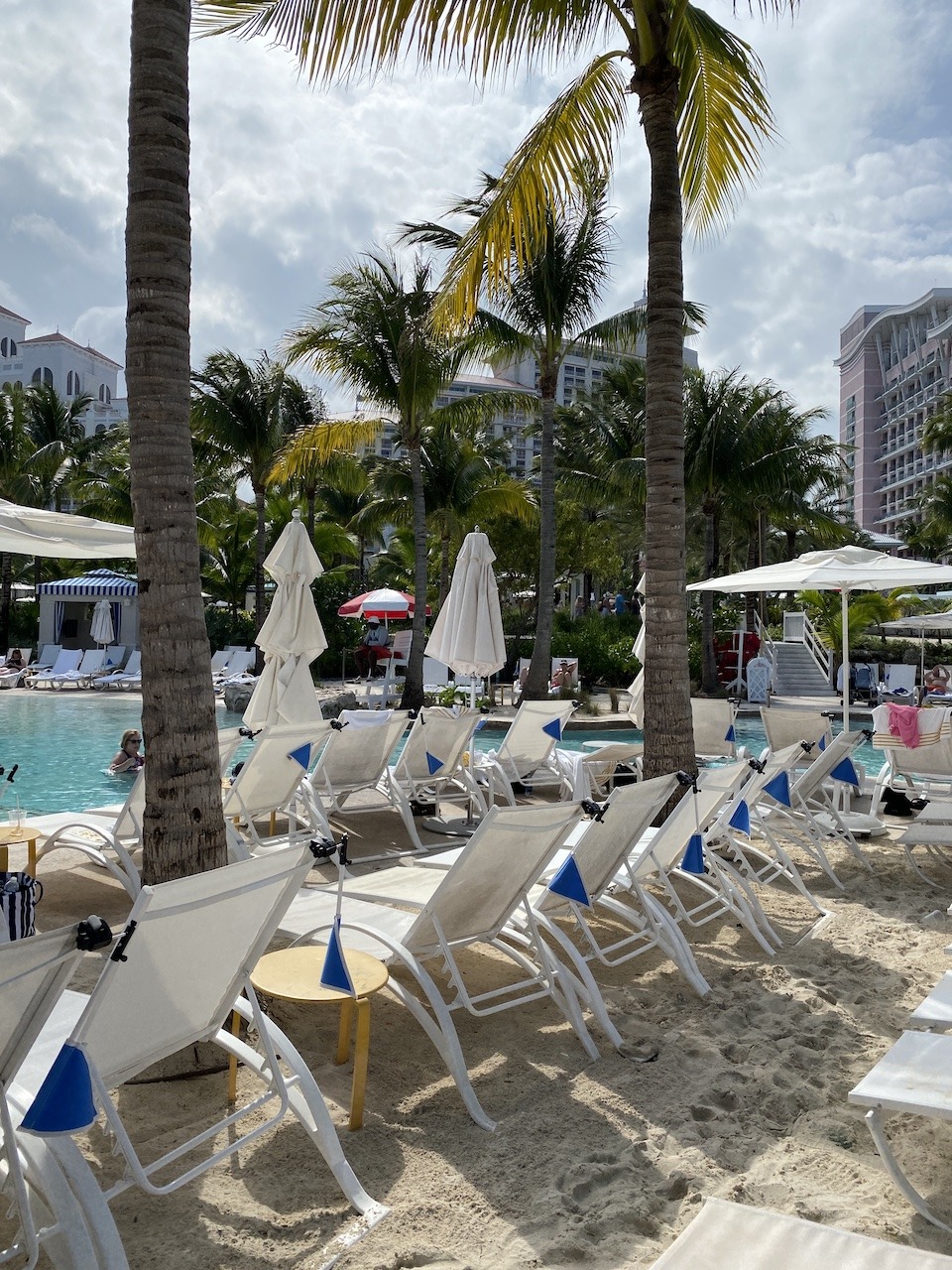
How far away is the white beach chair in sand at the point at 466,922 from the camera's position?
Answer: 3.22 meters

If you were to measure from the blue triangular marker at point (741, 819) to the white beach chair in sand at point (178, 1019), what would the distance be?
3351mm

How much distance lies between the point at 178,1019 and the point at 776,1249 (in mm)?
1517

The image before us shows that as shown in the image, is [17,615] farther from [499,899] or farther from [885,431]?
Answer: [885,431]

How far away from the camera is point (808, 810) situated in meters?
6.90

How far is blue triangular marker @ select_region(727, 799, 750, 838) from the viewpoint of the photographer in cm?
553

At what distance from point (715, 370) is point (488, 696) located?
40.1 ft

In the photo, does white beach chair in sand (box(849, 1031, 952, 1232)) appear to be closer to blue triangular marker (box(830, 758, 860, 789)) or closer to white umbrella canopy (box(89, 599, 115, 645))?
blue triangular marker (box(830, 758, 860, 789))

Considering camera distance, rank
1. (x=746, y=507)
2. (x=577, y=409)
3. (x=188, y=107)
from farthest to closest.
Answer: (x=577, y=409) < (x=746, y=507) < (x=188, y=107)

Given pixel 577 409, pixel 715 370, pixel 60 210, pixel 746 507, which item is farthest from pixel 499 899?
pixel 577 409

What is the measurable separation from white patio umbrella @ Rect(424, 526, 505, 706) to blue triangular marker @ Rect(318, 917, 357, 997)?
6.55 meters

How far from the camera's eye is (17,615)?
33031 millimetres

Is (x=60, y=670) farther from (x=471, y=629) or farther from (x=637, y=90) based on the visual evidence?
(x=637, y=90)

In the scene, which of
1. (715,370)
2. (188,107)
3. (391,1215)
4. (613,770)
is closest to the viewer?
(391,1215)

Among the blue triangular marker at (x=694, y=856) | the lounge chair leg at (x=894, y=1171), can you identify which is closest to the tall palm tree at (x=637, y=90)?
the blue triangular marker at (x=694, y=856)
